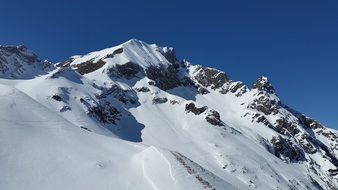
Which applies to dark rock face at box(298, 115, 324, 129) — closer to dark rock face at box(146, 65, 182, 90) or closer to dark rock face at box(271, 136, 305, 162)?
dark rock face at box(271, 136, 305, 162)

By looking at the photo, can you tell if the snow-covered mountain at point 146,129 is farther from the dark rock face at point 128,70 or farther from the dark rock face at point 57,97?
the dark rock face at point 128,70

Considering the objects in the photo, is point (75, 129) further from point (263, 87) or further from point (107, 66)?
point (263, 87)

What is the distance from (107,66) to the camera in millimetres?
140625

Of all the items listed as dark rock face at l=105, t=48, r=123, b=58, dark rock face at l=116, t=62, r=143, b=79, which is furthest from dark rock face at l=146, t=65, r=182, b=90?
dark rock face at l=105, t=48, r=123, b=58

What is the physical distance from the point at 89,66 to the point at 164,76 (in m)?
25.7

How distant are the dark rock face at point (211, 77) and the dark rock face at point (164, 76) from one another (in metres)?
12.8

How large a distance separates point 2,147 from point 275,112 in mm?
130530

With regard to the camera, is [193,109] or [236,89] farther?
[236,89]

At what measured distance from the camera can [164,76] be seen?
510ft

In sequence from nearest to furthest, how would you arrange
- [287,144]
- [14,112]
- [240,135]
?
[14,112]
[240,135]
[287,144]

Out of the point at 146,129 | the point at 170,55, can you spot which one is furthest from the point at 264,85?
the point at 146,129

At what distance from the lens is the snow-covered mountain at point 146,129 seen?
29453mm

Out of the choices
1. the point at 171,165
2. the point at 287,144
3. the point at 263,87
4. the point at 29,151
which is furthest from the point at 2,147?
the point at 263,87

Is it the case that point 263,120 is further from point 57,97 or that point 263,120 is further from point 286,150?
point 57,97
